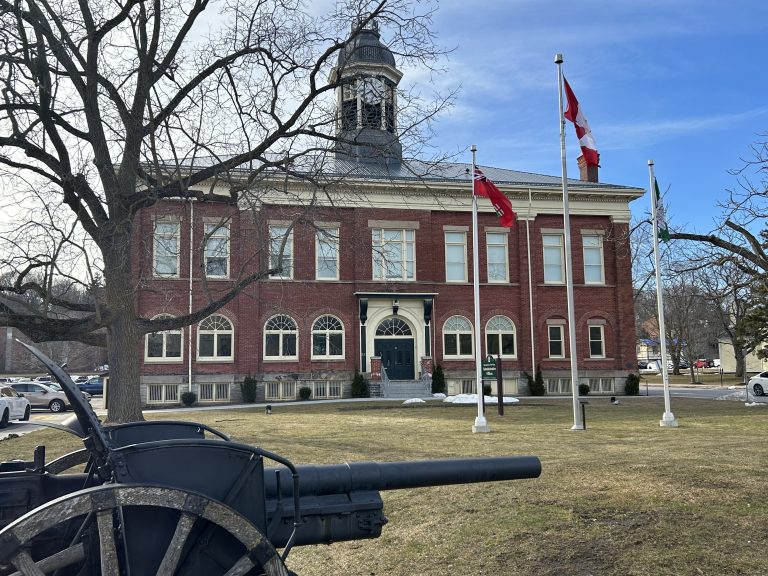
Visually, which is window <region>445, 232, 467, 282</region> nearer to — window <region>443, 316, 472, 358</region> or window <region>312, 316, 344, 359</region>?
window <region>443, 316, 472, 358</region>

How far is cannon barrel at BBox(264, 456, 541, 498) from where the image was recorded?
12.4ft

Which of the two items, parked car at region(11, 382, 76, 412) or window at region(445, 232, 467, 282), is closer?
parked car at region(11, 382, 76, 412)

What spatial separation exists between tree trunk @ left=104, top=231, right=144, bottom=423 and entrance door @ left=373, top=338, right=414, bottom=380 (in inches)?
731

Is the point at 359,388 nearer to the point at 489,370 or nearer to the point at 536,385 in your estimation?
the point at 536,385

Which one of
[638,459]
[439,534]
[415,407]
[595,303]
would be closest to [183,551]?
[439,534]

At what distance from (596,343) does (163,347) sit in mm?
22599

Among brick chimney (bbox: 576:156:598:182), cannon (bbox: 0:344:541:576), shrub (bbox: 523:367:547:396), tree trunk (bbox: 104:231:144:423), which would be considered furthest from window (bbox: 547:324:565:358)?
cannon (bbox: 0:344:541:576)

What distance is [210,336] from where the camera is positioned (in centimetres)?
3166

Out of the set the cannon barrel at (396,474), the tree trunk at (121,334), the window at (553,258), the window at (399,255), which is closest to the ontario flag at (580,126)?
the tree trunk at (121,334)

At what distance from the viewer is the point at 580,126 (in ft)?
52.1

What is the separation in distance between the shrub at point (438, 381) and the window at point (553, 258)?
8.13 meters

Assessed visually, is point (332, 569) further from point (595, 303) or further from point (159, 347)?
point (595, 303)

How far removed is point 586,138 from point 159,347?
75.0ft

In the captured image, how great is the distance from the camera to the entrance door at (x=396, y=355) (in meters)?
33.1
